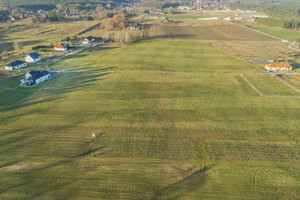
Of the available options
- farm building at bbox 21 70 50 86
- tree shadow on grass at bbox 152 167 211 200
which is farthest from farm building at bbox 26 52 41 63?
tree shadow on grass at bbox 152 167 211 200

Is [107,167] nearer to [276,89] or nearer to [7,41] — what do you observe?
[276,89]

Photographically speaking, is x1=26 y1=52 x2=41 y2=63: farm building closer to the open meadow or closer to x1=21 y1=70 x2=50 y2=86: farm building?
the open meadow

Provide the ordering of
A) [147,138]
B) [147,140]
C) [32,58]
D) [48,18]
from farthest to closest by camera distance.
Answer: [48,18], [32,58], [147,138], [147,140]

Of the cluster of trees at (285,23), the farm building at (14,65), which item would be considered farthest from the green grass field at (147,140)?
the cluster of trees at (285,23)

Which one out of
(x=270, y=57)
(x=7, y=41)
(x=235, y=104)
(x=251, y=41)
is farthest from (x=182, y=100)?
(x=7, y=41)

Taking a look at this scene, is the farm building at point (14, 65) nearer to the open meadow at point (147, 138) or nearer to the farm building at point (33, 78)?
the open meadow at point (147, 138)

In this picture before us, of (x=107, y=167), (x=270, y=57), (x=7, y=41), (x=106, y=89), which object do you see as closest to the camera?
(x=107, y=167)

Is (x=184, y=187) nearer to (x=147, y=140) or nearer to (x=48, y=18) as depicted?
(x=147, y=140)

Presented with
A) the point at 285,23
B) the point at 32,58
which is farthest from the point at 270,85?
the point at 285,23
